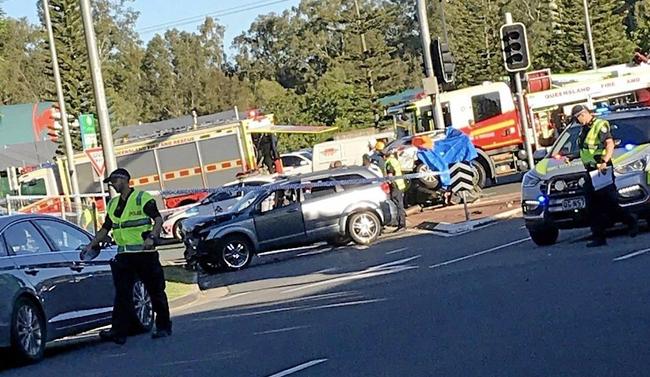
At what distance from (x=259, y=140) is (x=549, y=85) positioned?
9864mm

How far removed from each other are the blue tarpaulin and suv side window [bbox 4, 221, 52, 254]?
1577 centimetres

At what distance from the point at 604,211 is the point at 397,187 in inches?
359

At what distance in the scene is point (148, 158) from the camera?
41406 millimetres

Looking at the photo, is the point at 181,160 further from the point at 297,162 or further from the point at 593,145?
the point at 593,145

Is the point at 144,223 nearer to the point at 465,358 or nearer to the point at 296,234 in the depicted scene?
the point at 465,358

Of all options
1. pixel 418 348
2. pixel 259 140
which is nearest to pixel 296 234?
pixel 418 348

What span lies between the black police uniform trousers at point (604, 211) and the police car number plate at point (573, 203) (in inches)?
20.9

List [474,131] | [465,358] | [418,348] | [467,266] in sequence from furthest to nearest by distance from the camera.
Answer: [474,131] → [467,266] → [418,348] → [465,358]

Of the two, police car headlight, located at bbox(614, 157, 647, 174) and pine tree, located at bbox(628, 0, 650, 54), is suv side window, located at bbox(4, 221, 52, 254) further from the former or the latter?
pine tree, located at bbox(628, 0, 650, 54)

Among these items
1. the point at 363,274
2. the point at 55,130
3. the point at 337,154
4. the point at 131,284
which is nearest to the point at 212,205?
the point at 337,154

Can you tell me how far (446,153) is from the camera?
28500mm

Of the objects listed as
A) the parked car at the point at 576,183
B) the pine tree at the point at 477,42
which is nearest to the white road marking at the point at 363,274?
the parked car at the point at 576,183

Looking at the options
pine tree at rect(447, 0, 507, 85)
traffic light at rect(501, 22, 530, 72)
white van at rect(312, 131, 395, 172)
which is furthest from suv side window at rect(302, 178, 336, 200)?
pine tree at rect(447, 0, 507, 85)

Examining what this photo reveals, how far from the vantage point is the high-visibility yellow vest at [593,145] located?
15.6 m
